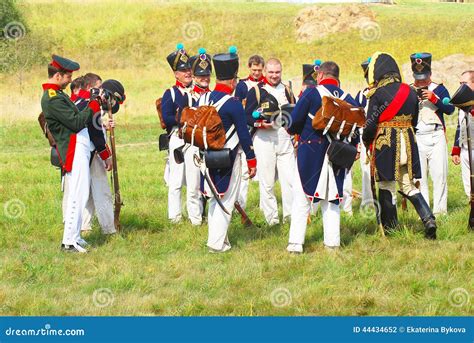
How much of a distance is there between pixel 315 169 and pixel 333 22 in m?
52.2

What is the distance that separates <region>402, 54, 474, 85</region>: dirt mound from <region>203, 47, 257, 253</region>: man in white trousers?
89.8 feet

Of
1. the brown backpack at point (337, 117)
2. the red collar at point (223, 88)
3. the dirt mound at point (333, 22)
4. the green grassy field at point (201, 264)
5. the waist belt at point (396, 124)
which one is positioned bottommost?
the green grassy field at point (201, 264)

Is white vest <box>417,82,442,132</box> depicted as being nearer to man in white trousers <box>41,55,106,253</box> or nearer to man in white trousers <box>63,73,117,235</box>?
man in white trousers <box>63,73,117,235</box>

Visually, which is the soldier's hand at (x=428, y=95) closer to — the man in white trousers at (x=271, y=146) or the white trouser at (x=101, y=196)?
the man in white trousers at (x=271, y=146)

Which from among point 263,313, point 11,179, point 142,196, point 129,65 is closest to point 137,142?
point 11,179

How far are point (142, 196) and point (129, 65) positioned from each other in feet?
140

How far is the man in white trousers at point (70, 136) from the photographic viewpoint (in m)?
8.56

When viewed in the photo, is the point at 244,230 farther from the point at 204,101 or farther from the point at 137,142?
the point at 137,142

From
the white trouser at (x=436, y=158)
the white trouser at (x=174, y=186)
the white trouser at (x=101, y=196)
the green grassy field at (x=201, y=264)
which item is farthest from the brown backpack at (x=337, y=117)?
the white trouser at (x=101, y=196)

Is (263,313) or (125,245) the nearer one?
(263,313)

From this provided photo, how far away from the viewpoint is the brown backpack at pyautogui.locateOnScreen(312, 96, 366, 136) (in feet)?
26.7

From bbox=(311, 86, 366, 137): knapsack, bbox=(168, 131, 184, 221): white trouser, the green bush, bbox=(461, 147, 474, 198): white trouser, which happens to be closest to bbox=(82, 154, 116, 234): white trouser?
bbox=(168, 131, 184, 221): white trouser

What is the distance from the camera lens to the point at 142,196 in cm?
1269

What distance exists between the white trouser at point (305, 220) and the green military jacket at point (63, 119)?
2.52 meters
